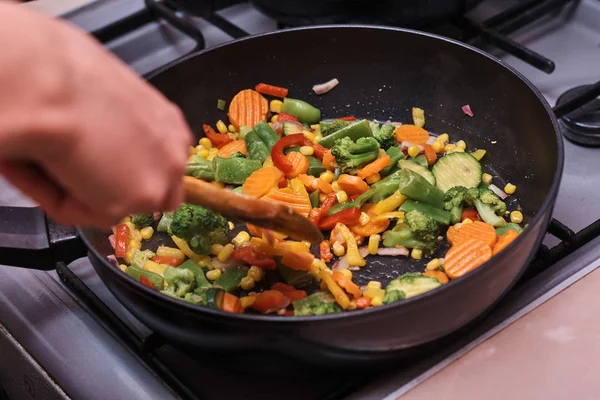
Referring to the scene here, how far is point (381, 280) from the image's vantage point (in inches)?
50.3

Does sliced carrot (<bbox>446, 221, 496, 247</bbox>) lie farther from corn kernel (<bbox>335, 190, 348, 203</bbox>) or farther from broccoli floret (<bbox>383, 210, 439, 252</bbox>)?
corn kernel (<bbox>335, 190, 348, 203</bbox>)

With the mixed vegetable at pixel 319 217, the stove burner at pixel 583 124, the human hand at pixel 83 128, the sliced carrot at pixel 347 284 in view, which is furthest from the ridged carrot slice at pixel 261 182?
the human hand at pixel 83 128

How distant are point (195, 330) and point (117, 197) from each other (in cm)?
36

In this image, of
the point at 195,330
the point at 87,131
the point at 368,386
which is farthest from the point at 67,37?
the point at 368,386

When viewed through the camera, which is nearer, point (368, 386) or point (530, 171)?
point (368, 386)

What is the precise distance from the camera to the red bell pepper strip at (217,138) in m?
1.60

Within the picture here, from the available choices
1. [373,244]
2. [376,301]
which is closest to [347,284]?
[376,301]

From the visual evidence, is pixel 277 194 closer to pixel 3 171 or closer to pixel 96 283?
pixel 96 283

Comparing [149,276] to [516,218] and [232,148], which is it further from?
[516,218]

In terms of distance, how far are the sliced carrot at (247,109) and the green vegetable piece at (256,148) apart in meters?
0.05

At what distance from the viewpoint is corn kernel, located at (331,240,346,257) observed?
4.34 ft

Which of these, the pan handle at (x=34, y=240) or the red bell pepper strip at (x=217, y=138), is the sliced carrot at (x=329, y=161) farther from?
the pan handle at (x=34, y=240)

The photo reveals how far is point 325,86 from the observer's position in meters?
1.64

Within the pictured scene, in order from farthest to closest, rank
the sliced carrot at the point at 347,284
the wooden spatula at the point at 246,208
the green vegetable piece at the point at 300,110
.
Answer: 1. the green vegetable piece at the point at 300,110
2. the sliced carrot at the point at 347,284
3. the wooden spatula at the point at 246,208
